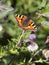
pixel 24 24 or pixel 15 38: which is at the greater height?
pixel 24 24

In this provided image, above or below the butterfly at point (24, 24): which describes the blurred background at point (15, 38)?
below

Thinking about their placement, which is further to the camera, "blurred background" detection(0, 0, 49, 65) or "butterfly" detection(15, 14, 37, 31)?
"blurred background" detection(0, 0, 49, 65)

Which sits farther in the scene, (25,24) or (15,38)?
(15,38)

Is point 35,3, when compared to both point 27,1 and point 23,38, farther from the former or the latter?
point 23,38

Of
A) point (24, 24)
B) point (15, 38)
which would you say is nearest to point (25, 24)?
point (24, 24)

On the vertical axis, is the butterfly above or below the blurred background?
above

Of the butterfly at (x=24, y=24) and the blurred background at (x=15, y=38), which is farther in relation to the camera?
the blurred background at (x=15, y=38)

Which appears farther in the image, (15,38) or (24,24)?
(15,38)

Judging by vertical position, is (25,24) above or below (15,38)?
above

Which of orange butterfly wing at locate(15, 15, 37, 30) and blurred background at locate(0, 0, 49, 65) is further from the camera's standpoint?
blurred background at locate(0, 0, 49, 65)

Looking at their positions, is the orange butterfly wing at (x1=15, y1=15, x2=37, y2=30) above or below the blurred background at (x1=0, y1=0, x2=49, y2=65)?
above

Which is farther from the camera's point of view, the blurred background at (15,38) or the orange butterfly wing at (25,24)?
the blurred background at (15,38)

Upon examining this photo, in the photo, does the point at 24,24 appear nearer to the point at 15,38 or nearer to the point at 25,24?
the point at 25,24
